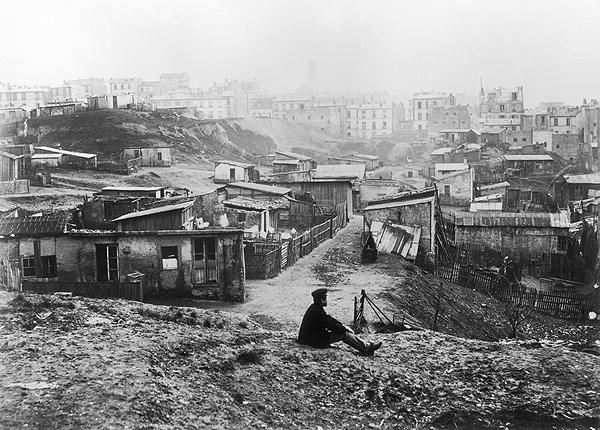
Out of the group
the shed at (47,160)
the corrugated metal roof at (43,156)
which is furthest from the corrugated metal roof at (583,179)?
the corrugated metal roof at (43,156)

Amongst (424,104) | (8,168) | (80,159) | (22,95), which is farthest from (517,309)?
(424,104)

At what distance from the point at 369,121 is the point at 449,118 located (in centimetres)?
1757

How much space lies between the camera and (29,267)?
23188 mm

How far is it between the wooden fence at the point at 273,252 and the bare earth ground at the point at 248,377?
10.6 metres

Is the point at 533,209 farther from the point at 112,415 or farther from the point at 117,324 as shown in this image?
the point at 112,415

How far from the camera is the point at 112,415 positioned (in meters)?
9.66

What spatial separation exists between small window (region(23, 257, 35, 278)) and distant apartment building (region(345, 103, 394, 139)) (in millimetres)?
98658

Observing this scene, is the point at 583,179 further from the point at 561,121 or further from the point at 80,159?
the point at 80,159

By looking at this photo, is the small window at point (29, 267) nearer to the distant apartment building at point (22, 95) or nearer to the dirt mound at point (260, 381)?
the dirt mound at point (260, 381)

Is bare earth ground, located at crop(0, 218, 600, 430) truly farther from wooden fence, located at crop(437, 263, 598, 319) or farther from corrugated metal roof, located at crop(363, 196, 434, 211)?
corrugated metal roof, located at crop(363, 196, 434, 211)

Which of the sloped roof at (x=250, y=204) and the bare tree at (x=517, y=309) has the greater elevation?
the sloped roof at (x=250, y=204)

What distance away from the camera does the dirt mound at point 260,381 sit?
10180 mm

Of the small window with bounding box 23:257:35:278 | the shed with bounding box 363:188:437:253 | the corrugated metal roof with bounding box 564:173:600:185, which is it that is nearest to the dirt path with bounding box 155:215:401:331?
the shed with bounding box 363:188:437:253

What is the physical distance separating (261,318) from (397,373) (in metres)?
8.76
